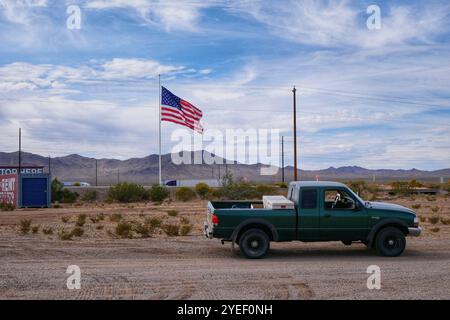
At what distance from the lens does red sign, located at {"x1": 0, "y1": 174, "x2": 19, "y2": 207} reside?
137ft

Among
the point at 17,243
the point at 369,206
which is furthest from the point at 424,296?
the point at 17,243

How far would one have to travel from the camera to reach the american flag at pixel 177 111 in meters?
47.1

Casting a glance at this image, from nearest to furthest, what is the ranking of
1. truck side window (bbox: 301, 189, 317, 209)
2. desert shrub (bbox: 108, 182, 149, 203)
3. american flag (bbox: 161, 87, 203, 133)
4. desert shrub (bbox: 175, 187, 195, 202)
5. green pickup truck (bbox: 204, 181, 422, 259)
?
green pickup truck (bbox: 204, 181, 422, 259)
truck side window (bbox: 301, 189, 317, 209)
american flag (bbox: 161, 87, 203, 133)
desert shrub (bbox: 175, 187, 195, 202)
desert shrub (bbox: 108, 182, 149, 203)

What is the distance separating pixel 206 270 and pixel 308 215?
10.5 feet

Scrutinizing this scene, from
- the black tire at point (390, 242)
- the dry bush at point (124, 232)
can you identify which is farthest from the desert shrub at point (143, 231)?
the black tire at point (390, 242)

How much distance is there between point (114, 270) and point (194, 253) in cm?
343

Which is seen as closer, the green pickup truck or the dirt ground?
the dirt ground

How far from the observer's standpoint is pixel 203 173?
15538cm

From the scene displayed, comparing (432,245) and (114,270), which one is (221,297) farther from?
(432,245)

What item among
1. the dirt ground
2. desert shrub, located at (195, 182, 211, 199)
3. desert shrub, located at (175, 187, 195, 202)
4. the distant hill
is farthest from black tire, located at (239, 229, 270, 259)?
the distant hill

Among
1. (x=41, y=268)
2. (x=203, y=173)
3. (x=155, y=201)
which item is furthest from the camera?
(x=203, y=173)

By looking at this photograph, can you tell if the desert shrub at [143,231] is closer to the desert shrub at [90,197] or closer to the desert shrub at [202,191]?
the desert shrub at [202,191]

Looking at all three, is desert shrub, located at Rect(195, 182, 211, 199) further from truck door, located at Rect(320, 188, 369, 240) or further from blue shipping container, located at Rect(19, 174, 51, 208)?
truck door, located at Rect(320, 188, 369, 240)

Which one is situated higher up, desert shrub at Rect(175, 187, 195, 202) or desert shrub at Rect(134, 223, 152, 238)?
desert shrub at Rect(175, 187, 195, 202)
